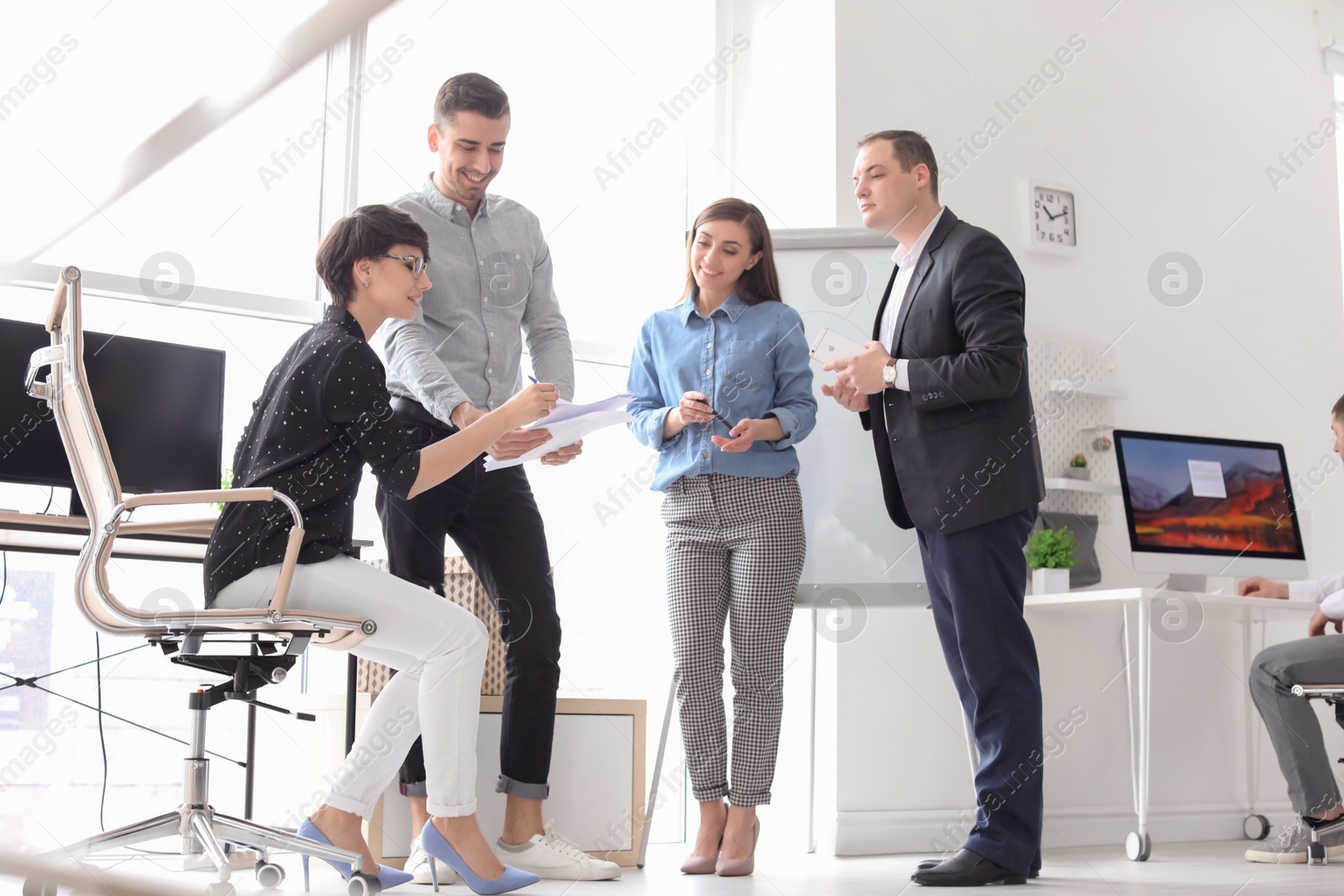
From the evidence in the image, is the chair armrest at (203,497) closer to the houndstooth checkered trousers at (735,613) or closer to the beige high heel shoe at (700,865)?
the houndstooth checkered trousers at (735,613)

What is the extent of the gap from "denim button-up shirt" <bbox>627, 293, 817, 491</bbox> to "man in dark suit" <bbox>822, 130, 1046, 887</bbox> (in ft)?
0.70

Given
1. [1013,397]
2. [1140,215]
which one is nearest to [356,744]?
[1013,397]

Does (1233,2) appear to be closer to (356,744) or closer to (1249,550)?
(1249,550)

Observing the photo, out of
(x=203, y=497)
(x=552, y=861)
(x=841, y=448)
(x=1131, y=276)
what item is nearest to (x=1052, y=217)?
(x=1131, y=276)

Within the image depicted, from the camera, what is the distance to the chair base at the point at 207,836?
1.64m

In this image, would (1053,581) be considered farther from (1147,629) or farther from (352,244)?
(352,244)

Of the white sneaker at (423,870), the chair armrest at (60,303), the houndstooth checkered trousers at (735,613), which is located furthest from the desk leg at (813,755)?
A: the chair armrest at (60,303)

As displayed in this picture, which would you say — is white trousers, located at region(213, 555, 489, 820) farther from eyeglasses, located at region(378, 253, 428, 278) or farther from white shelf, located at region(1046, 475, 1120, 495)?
white shelf, located at region(1046, 475, 1120, 495)

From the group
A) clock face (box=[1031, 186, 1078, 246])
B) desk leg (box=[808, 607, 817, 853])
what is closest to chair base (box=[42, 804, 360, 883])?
desk leg (box=[808, 607, 817, 853])

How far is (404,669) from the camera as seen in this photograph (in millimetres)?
1905

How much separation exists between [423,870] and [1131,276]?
9.67 ft

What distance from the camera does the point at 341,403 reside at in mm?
1806

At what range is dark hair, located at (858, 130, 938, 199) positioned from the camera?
2398 millimetres

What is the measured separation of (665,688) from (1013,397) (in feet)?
5.35
